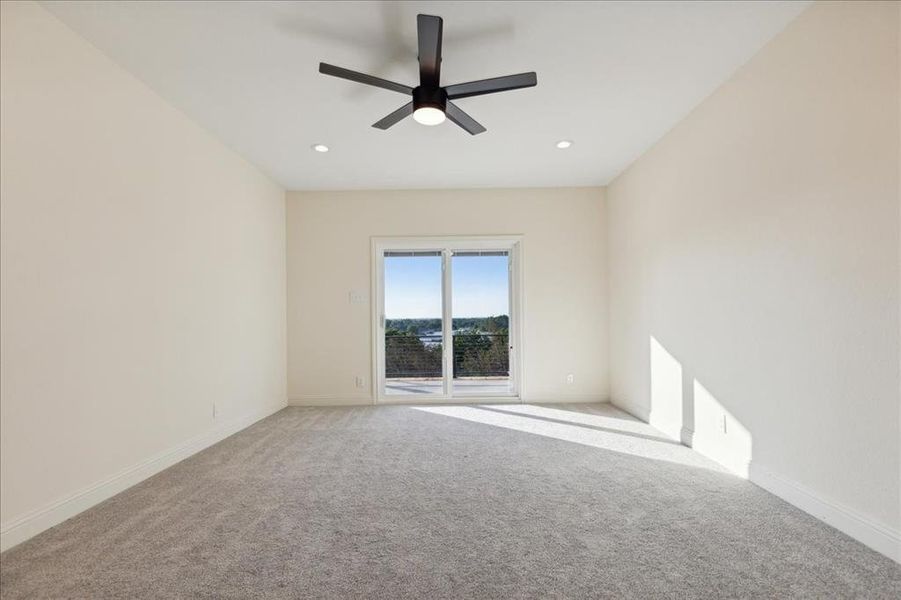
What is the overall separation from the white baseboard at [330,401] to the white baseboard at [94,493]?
1308 mm

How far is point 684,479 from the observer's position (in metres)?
2.55

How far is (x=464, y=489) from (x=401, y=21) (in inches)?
107

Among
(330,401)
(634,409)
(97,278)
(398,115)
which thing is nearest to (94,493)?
(97,278)

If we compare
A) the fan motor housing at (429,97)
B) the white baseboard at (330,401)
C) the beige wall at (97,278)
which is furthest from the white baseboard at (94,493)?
the fan motor housing at (429,97)

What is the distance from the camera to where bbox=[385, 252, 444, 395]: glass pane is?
5004 millimetres

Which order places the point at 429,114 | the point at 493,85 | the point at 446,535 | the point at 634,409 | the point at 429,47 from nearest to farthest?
the point at 446,535 < the point at 429,47 < the point at 493,85 < the point at 429,114 < the point at 634,409

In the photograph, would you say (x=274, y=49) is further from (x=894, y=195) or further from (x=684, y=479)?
(x=684, y=479)

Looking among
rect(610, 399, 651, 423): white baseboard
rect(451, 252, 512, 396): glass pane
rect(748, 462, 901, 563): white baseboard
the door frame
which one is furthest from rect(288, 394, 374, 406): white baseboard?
rect(748, 462, 901, 563): white baseboard

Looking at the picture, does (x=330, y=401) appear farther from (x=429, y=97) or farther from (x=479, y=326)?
(x=429, y=97)

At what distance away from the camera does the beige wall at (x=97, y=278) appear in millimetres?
1885

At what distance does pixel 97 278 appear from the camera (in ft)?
7.55

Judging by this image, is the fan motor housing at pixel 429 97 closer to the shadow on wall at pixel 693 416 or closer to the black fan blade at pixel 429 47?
the black fan blade at pixel 429 47

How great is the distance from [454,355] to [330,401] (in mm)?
1633

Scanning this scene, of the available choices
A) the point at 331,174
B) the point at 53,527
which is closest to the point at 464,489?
the point at 53,527
